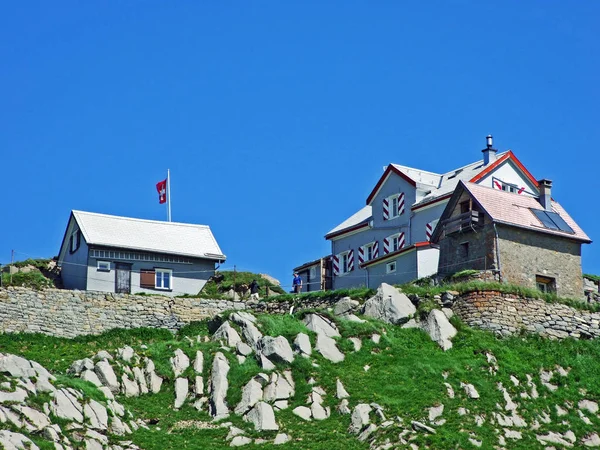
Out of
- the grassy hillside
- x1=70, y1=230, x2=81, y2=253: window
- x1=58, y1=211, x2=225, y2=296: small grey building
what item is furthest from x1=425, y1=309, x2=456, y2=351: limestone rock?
x1=70, y1=230, x2=81, y2=253: window

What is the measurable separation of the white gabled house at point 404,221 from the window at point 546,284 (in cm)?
701

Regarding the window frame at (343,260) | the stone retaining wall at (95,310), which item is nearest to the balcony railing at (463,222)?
the stone retaining wall at (95,310)

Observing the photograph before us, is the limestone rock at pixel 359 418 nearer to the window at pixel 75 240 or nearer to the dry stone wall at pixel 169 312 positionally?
the dry stone wall at pixel 169 312

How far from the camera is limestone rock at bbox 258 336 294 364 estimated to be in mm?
49156

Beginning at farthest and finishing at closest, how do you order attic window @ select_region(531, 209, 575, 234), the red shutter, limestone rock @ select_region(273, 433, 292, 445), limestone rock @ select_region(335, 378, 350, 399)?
the red shutter → attic window @ select_region(531, 209, 575, 234) → limestone rock @ select_region(335, 378, 350, 399) → limestone rock @ select_region(273, 433, 292, 445)

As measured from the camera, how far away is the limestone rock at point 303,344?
4991 cm

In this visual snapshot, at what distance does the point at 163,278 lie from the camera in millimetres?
68938

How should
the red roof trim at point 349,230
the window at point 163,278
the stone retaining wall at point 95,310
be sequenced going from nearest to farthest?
the stone retaining wall at point 95,310 → the window at point 163,278 → the red roof trim at point 349,230

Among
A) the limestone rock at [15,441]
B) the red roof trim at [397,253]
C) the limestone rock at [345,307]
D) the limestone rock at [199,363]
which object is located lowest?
the limestone rock at [15,441]

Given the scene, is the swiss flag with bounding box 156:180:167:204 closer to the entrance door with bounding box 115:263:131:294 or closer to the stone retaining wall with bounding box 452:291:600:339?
the entrance door with bounding box 115:263:131:294

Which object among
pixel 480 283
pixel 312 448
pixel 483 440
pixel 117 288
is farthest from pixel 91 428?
pixel 117 288

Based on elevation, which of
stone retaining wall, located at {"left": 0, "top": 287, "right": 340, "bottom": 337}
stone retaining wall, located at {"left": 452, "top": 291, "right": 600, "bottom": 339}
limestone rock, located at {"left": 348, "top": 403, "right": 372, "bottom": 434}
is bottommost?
limestone rock, located at {"left": 348, "top": 403, "right": 372, "bottom": 434}

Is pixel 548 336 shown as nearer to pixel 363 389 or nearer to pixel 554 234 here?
pixel 554 234

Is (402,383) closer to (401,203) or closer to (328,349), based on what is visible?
(328,349)
